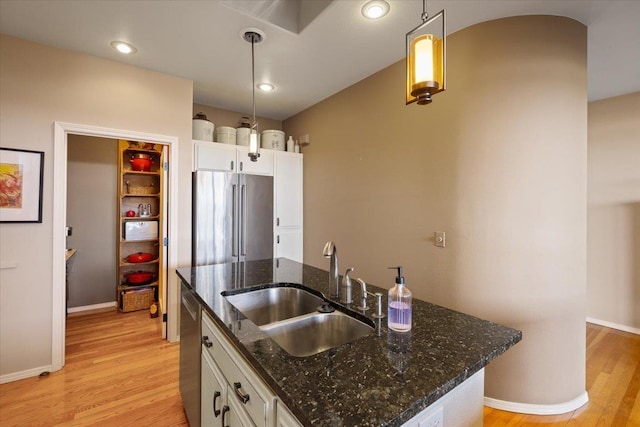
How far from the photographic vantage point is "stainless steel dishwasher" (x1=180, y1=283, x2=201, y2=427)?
1.58 m

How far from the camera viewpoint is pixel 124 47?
7.88ft

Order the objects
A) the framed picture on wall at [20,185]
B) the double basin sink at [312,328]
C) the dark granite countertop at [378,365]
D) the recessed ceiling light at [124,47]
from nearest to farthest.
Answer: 1. the dark granite countertop at [378,365]
2. the double basin sink at [312,328]
3. the framed picture on wall at [20,185]
4. the recessed ceiling light at [124,47]

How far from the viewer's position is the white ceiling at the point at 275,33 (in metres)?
1.90

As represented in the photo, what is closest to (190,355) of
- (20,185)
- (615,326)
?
(20,185)

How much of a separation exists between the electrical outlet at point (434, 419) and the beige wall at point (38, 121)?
297 cm

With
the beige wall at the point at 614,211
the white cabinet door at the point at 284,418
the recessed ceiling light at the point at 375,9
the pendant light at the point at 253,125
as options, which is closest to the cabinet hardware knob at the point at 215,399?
the white cabinet door at the point at 284,418

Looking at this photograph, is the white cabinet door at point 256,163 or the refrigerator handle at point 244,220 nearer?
the refrigerator handle at point 244,220

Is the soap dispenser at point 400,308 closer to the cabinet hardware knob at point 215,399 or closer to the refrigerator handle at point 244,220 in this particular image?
the cabinet hardware knob at point 215,399

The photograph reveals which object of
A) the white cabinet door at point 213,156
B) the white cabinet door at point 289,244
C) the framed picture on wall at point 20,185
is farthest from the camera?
the white cabinet door at point 289,244

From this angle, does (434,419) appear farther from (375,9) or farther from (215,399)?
(375,9)

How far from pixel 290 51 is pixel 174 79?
4.27ft

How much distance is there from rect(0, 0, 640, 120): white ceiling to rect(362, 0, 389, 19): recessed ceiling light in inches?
1.9

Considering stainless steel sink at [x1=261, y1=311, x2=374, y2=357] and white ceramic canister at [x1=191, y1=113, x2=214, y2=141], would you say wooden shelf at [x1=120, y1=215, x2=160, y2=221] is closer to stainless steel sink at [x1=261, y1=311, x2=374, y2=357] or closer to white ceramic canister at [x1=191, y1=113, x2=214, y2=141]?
white ceramic canister at [x1=191, y1=113, x2=214, y2=141]

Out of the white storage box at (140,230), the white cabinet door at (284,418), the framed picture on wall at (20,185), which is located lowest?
the white cabinet door at (284,418)
